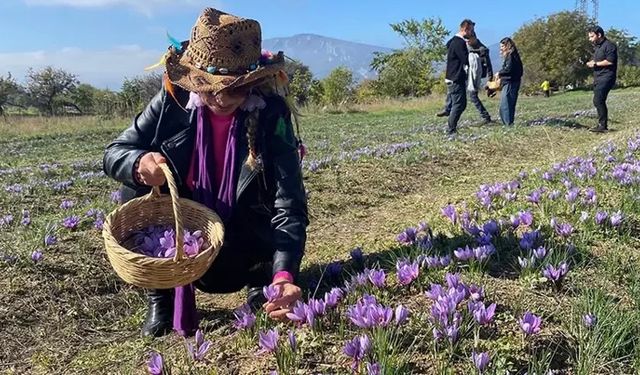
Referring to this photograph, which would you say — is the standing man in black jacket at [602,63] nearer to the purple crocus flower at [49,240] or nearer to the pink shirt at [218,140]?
the pink shirt at [218,140]

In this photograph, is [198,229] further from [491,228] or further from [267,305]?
[491,228]

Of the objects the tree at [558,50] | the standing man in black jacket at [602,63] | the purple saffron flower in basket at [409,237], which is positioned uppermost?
the tree at [558,50]

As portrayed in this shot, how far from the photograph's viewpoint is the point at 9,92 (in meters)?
53.3

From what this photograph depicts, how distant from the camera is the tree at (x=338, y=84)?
151 feet

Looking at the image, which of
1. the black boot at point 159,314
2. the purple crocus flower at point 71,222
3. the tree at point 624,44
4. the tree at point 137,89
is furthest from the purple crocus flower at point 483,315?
the tree at point 624,44

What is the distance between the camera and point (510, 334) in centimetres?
230

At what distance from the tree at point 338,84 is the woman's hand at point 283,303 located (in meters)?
40.4

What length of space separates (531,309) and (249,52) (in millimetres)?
1801

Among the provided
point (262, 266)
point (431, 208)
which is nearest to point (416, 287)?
point (262, 266)

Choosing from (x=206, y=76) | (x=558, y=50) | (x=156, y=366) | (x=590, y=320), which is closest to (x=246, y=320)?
(x=156, y=366)

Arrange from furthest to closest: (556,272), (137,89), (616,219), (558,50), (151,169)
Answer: (558,50)
(137,89)
(616,219)
(151,169)
(556,272)

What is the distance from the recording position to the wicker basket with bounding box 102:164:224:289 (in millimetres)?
2506

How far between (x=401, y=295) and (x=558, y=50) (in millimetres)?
69582

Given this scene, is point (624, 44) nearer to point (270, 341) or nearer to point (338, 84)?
point (338, 84)
